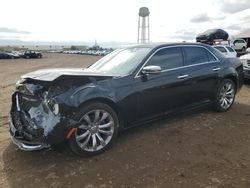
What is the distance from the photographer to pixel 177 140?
169 inches

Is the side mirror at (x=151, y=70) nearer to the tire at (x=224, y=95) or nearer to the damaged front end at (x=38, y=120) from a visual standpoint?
the damaged front end at (x=38, y=120)

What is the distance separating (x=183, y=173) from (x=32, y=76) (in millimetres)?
2599

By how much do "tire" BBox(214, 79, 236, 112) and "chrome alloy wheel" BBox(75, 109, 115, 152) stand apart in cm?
285

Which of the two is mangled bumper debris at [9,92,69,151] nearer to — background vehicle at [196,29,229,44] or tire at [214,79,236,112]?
tire at [214,79,236,112]

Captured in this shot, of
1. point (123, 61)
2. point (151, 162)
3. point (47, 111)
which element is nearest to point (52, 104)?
point (47, 111)

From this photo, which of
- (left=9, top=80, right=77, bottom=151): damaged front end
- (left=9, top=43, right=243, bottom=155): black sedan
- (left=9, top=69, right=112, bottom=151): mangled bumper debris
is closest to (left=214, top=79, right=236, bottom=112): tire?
(left=9, top=43, right=243, bottom=155): black sedan

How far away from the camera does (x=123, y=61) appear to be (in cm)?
462

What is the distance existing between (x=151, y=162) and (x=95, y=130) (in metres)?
0.94

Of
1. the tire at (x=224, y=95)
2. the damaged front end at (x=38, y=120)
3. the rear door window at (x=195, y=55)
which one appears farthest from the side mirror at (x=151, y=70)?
the tire at (x=224, y=95)

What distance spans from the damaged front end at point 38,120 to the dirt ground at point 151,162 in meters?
0.37

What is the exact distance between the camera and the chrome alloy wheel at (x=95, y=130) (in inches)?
144

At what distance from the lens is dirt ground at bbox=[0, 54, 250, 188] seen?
314 cm

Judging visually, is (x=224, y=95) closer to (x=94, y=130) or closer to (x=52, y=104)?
(x=94, y=130)

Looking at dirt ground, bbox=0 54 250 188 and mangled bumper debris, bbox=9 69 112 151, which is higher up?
mangled bumper debris, bbox=9 69 112 151
